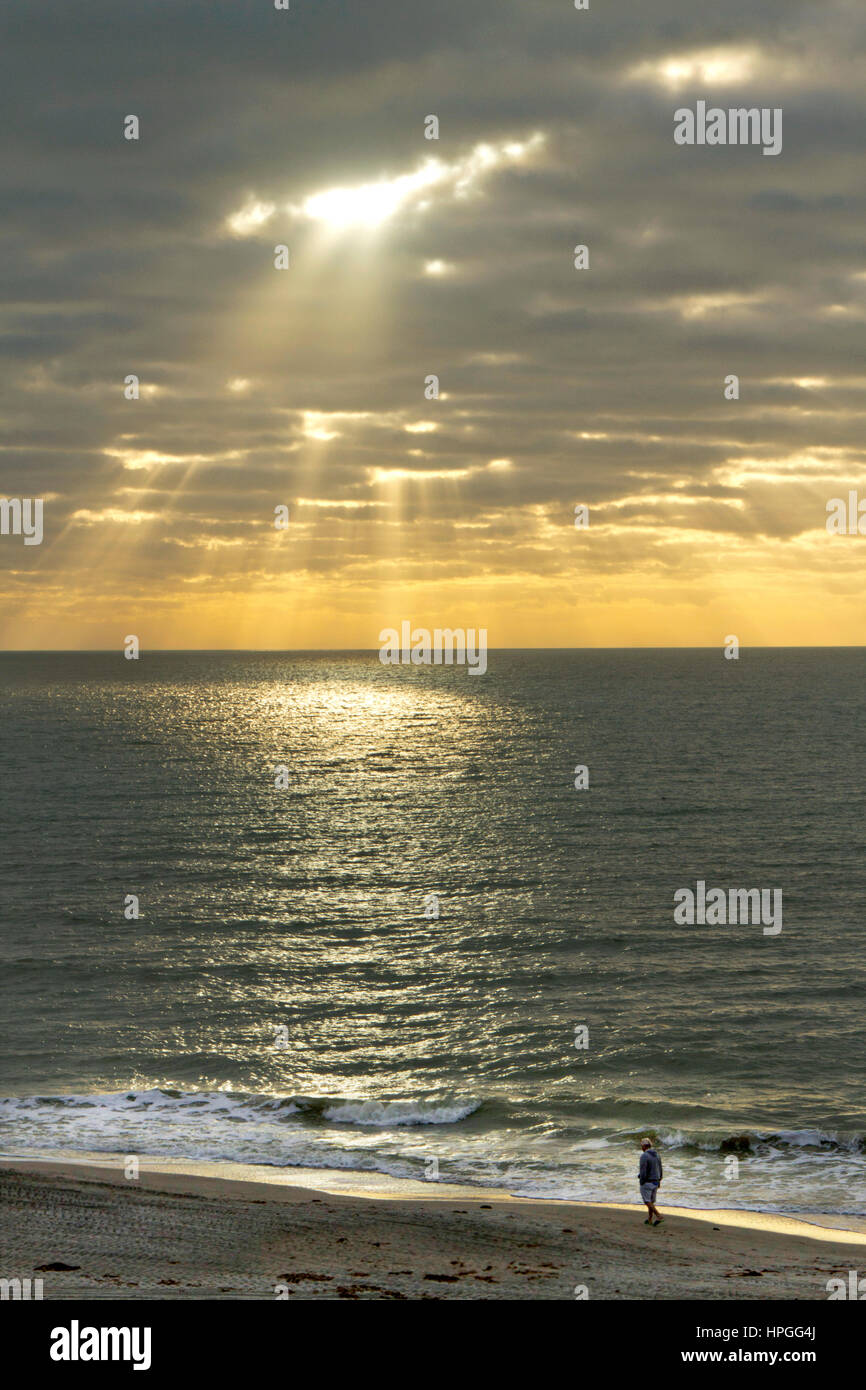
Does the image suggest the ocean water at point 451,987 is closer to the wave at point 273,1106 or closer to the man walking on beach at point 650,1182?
the wave at point 273,1106

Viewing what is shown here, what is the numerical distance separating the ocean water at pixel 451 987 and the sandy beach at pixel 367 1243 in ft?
9.07

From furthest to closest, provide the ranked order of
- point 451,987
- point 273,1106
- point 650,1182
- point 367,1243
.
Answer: point 451,987 → point 273,1106 → point 650,1182 → point 367,1243

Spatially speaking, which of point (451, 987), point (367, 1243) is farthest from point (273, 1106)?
point (367, 1243)

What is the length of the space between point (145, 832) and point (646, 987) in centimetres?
4210

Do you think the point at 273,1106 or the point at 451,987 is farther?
the point at 451,987

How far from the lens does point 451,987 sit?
42281mm

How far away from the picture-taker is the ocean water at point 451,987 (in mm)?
30094

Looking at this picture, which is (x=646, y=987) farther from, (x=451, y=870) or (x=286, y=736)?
(x=286, y=736)

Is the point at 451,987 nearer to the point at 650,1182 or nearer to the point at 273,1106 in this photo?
the point at 273,1106

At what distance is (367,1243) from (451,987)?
21.0m

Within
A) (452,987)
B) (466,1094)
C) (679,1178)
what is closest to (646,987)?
(452,987)

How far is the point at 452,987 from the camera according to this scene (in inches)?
1665

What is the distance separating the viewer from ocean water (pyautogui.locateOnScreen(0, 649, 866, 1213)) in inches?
1185

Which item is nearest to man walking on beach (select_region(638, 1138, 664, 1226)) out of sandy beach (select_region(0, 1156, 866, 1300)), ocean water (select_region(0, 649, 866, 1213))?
sandy beach (select_region(0, 1156, 866, 1300))
